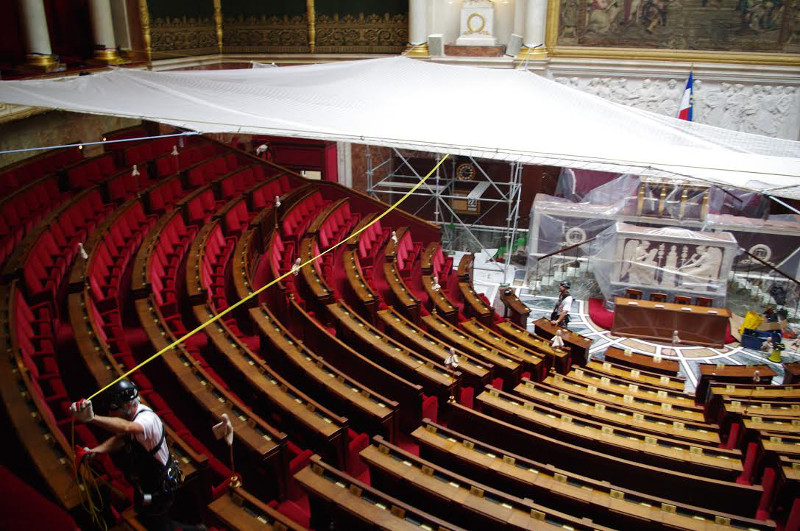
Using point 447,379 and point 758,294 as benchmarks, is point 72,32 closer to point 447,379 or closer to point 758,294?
point 447,379

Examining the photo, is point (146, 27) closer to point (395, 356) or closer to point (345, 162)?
point (345, 162)

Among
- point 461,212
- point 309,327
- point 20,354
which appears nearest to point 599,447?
point 309,327

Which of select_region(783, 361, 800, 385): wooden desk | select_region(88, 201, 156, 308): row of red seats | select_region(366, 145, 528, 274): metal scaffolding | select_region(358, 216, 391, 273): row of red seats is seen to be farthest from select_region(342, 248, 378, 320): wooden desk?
select_region(783, 361, 800, 385): wooden desk

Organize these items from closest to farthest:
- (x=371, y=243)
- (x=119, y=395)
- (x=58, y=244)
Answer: (x=119, y=395), (x=58, y=244), (x=371, y=243)

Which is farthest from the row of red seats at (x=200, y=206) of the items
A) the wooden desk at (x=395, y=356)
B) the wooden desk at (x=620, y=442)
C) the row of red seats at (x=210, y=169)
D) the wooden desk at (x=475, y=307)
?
the wooden desk at (x=620, y=442)

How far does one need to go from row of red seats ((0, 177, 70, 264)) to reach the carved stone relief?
287 inches

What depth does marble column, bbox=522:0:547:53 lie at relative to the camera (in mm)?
9289

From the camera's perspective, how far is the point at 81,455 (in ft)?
9.13

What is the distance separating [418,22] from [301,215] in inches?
163

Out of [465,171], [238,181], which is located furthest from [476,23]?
[238,181]

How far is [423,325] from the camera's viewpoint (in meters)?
5.91

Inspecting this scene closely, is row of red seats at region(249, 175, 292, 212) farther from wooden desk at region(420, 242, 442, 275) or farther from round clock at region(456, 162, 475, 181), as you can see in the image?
round clock at region(456, 162, 475, 181)

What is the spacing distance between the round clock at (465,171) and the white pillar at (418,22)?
208 cm

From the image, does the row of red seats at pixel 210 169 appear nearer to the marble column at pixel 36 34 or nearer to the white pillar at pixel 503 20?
the marble column at pixel 36 34
